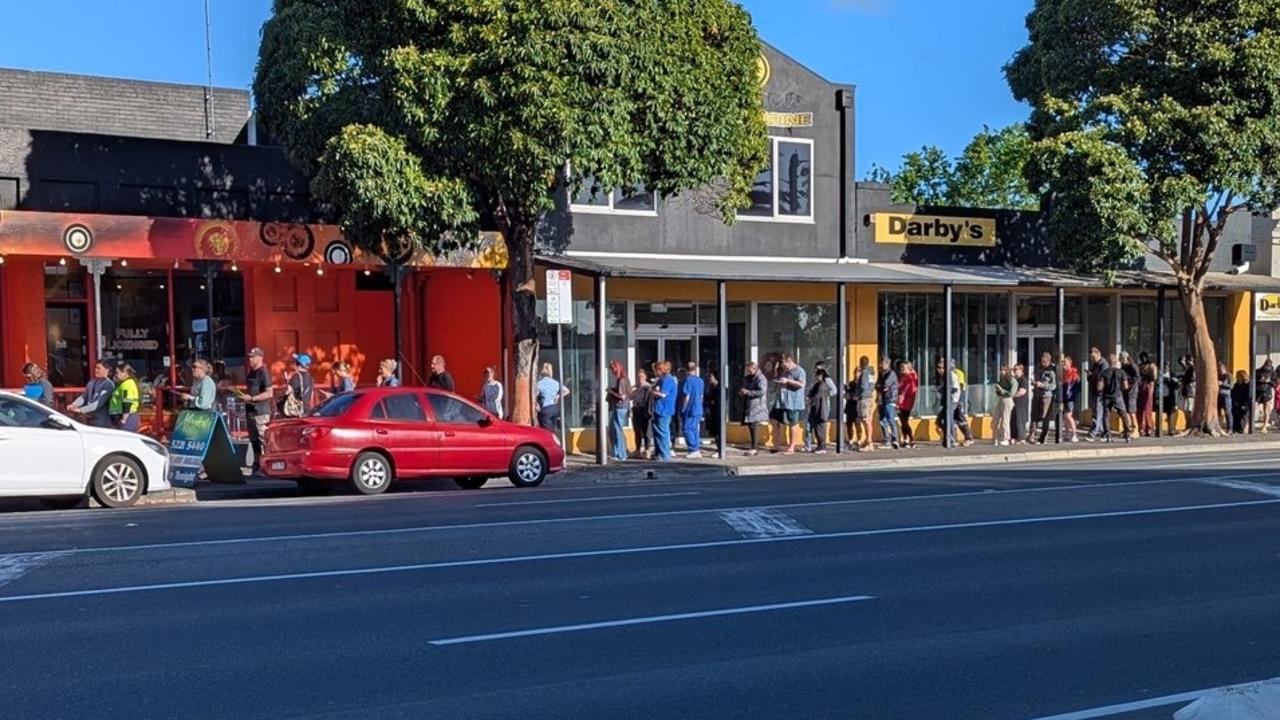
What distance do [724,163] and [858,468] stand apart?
18.8ft

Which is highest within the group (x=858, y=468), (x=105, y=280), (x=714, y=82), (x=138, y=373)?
(x=714, y=82)

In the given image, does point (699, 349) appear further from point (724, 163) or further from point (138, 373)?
point (138, 373)

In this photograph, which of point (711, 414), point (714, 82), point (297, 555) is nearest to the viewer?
point (297, 555)

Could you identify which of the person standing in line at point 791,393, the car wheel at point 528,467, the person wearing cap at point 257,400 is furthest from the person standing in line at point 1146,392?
the person wearing cap at point 257,400

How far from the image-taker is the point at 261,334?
21.8m

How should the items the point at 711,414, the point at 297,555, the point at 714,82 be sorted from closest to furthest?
1. the point at 297,555
2. the point at 714,82
3. the point at 711,414

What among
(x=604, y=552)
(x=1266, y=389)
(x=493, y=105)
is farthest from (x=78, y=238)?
(x=1266, y=389)

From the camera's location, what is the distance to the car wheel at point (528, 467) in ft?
57.1

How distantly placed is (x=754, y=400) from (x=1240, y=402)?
501 inches

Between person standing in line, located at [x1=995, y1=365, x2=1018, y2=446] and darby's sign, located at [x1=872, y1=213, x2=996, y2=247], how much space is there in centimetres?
349

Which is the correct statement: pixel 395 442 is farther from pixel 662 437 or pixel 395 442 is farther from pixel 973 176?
pixel 973 176

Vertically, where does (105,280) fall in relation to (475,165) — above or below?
below

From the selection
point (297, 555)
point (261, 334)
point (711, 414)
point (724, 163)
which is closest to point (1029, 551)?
point (297, 555)

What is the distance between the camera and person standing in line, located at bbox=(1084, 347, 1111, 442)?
2547 cm
